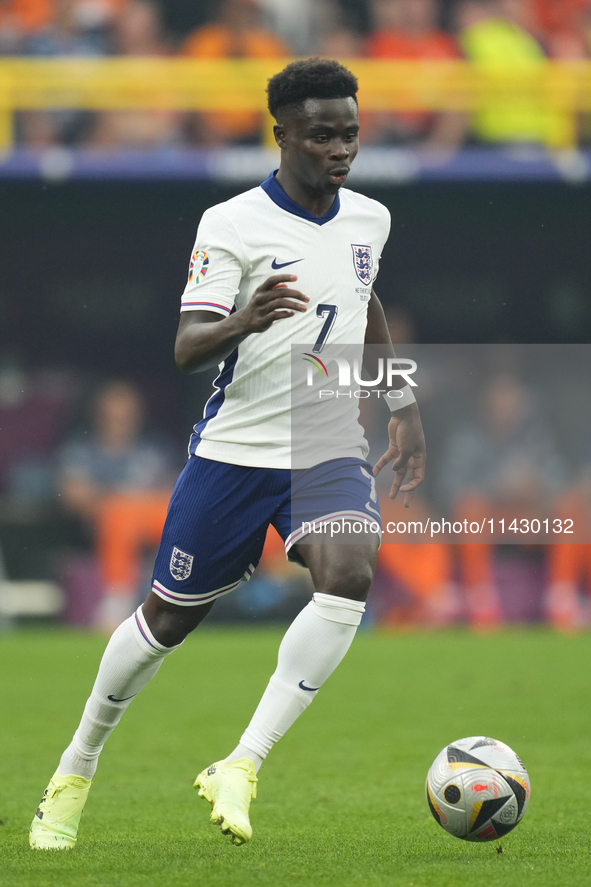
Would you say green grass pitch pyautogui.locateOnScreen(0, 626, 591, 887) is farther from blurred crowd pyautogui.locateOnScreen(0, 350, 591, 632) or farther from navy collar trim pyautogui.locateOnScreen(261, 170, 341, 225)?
navy collar trim pyautogui.locateOnScreen(261, 170, 341, 225)

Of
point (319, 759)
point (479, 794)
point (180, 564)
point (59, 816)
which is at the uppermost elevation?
point (180, 564)

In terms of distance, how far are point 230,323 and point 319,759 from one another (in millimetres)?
2985

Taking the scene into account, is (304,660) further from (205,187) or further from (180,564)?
(205,187)

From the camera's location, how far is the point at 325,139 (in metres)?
3.88

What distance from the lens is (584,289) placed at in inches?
548

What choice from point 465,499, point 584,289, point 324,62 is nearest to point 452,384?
point 465,499

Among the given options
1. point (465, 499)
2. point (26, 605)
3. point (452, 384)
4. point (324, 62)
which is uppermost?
point (324, 62)

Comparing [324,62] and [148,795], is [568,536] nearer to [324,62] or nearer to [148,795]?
[148,795]

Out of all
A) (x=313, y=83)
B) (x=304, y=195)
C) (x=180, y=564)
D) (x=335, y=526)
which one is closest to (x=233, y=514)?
(x=180, y=564)

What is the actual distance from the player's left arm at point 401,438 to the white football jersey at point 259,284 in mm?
226

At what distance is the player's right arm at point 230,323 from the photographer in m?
3.50

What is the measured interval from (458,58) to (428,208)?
1395mm

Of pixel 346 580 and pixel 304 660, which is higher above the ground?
pixel 346 580

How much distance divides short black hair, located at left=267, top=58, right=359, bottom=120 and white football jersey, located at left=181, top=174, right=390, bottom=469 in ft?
0.88
